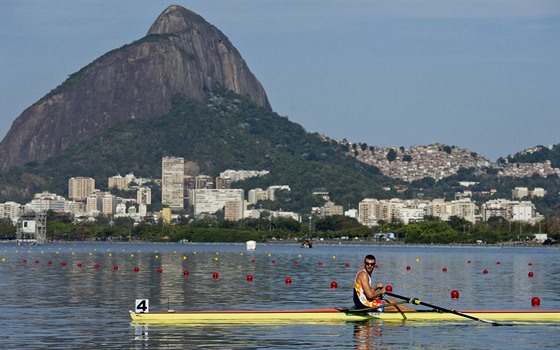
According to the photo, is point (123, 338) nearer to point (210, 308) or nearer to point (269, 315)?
point (269, 315)

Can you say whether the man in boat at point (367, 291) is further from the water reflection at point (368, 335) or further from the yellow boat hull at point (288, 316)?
the water reflection at point (368, 335)

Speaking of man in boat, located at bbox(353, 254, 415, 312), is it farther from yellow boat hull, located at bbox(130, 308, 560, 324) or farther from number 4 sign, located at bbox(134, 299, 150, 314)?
number 4 sign, located at bbox(134, 299, 150, 314)

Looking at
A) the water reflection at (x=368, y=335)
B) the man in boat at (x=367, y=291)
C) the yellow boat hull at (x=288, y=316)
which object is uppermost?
the man in boat at (x=367, y=291)

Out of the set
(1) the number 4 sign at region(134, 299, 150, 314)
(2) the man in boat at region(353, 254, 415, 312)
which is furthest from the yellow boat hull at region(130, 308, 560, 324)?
(2) the man in boat at region(353, 254, 415, 312)

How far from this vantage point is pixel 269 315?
38.8 meters

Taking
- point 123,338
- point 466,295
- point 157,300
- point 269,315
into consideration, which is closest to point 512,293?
point 466,295

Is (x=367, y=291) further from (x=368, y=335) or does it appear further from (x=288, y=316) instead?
(x=288, y=316)

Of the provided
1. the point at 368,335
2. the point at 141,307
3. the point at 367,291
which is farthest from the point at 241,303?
the point at 368,335

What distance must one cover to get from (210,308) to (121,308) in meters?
3.42

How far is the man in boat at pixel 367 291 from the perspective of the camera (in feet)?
123

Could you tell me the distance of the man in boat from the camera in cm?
3734

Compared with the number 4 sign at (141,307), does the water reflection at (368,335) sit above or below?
below

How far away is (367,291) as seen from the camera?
37500 millimetres

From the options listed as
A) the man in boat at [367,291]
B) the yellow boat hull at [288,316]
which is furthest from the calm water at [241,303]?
the man in boat at [367,291]
